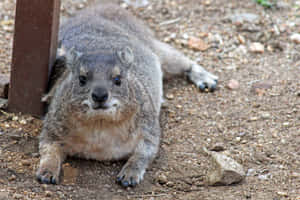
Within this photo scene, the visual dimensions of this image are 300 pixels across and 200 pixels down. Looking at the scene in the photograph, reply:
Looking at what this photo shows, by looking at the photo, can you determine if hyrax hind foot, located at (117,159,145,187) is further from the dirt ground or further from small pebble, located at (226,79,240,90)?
small pebble, located at (226,79,240,90)

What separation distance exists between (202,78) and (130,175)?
253 cm

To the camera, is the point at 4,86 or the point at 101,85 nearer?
the point at 101,85

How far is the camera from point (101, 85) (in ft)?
16.3

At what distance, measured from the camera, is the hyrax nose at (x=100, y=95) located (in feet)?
15.7

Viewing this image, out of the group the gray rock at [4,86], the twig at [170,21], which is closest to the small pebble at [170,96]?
the twig at [170,21]

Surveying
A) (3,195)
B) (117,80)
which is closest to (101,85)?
(117,80)

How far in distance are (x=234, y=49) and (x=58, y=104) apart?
365cm

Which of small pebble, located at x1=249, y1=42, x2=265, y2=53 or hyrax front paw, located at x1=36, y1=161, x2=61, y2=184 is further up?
small pebble, located at x1=249, y1=42, x2=265, y2=53

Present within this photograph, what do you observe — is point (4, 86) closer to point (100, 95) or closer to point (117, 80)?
point (117, 80)

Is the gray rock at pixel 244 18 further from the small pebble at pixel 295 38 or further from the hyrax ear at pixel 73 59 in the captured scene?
the hyrax ear at pixel 73 59

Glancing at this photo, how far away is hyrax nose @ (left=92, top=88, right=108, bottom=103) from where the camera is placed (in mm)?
4797

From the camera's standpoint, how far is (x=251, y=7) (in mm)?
8945

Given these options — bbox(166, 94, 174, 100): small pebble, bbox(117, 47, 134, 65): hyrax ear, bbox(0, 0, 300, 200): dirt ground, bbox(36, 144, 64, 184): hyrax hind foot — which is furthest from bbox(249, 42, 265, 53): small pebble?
bbox(36, 144, 64, 184): hyrax hind foot

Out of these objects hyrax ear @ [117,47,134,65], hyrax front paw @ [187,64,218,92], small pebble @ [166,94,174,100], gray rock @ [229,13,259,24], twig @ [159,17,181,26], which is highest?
hyrax ear @ [117,47,134,65]
